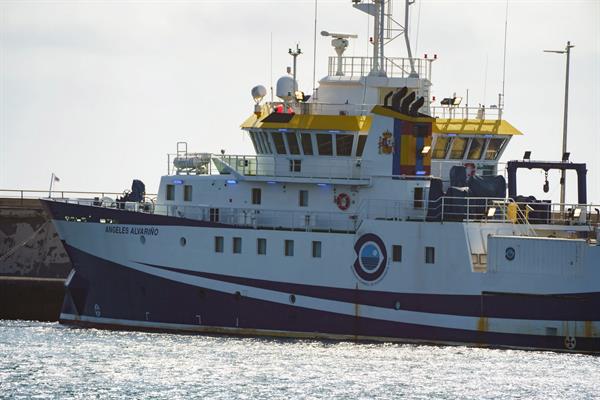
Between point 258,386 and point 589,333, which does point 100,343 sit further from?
point 589,333

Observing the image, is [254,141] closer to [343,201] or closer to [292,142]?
[292,142]

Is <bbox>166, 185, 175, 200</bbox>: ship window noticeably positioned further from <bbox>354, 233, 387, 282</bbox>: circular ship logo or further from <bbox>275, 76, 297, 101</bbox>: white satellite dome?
<bbox>354, 233, 387, 282</bbox>: circular ship logo

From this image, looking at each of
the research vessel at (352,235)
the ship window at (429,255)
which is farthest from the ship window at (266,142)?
the ship window at (429,255)

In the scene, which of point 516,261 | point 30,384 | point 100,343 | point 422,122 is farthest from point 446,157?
point 30,384

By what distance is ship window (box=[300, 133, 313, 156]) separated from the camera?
169 feet

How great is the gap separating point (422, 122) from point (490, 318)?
5.60 meters

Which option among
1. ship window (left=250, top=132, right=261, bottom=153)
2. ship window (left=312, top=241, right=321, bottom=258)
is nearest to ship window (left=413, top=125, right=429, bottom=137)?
ship window (left=312, top=241, right=321, bottom=258)

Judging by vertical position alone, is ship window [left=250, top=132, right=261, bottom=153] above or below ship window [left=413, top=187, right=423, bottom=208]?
above

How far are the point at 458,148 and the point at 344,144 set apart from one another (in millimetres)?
3405

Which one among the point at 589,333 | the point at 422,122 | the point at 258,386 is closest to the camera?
the point at 258,386

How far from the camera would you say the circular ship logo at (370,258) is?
4938cm

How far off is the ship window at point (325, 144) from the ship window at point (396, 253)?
3492 mm

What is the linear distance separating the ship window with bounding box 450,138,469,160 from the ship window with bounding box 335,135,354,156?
3097mm

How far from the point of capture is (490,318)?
159 ft
